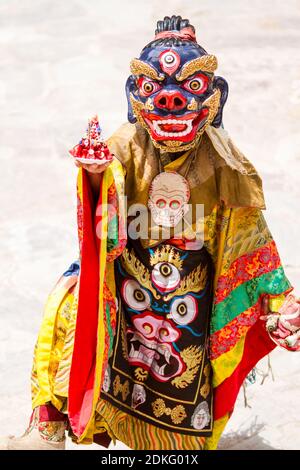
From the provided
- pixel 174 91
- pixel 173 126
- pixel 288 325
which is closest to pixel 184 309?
pixel 288 325

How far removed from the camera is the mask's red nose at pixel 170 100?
3.83 metres

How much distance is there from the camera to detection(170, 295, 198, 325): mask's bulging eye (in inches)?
161

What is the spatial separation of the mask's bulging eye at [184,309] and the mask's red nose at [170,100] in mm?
642

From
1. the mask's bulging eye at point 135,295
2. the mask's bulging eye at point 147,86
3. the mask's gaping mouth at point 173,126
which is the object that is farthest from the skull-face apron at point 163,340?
the mask's bulging eye at point 147,86

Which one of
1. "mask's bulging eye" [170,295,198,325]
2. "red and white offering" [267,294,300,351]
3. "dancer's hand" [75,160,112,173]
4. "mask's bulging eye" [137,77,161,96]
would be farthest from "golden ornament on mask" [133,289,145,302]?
"mask's bulging eye" [137,77,161,96]

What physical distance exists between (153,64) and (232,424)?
176 cm

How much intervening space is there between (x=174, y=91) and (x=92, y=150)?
334mm

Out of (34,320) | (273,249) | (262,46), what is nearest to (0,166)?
(34,320)

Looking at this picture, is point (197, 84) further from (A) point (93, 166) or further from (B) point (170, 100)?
(A) point (93, 166)

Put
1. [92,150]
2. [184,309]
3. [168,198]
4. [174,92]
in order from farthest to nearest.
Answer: [184,309]
[168,198]
[174,92]
[92,150]

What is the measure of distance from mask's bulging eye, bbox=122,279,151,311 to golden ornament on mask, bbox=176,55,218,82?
0.70 metres

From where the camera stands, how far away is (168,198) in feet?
13.0

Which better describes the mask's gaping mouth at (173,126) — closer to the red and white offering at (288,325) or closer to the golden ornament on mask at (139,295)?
the golden ornament on mask at (139,295)

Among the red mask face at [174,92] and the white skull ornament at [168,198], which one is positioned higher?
the red mask face at [174,92]
